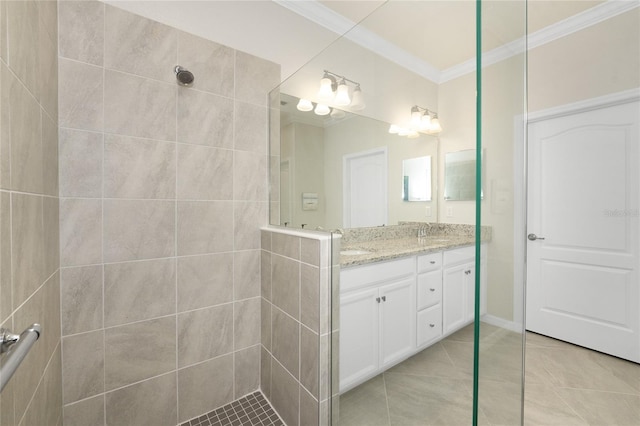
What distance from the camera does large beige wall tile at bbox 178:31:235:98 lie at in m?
1.45

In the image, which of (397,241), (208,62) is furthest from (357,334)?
(208,62)

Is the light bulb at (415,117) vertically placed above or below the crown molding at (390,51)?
below

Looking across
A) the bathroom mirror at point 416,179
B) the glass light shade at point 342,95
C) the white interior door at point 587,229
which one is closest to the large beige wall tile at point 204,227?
the glass light shade at point 342,95

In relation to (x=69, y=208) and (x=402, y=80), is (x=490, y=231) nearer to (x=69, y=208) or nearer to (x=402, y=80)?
(x=402, y=80)

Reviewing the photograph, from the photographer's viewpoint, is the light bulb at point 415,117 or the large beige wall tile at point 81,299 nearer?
the light bulb at point 415,117

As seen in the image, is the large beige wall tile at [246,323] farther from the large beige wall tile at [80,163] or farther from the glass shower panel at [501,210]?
the glass shower panel at [501,210]

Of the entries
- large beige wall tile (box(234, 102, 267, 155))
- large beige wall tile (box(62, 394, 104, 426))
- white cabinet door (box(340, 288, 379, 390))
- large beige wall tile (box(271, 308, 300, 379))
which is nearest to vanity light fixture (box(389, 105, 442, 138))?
white cabinet door (box(340, 288, 379, 390))

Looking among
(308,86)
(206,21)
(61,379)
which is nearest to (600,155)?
(308,86)

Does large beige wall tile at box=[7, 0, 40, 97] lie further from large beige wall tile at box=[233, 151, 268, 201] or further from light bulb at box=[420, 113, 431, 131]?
light bulb at box=[420, 113, 431, 131]

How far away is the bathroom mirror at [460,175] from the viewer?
741 mm

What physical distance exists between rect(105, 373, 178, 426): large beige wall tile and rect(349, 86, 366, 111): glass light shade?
5.75ft

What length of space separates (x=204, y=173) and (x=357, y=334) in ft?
3.98

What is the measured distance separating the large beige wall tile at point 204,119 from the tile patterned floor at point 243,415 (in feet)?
5.14

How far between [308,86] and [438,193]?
108 centimetres
